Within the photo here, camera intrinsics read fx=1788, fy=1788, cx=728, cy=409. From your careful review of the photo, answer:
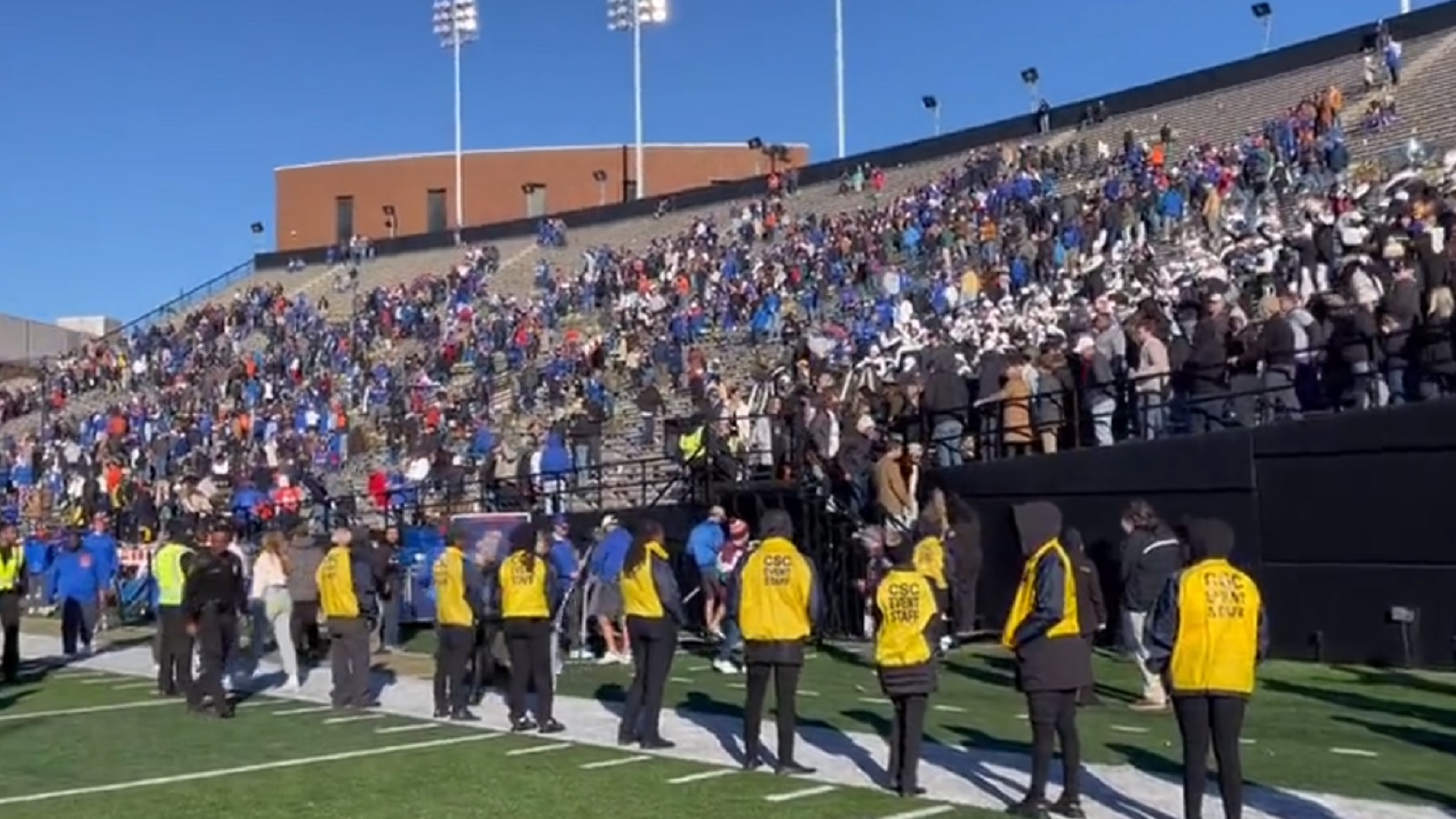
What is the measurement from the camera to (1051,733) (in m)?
9.82

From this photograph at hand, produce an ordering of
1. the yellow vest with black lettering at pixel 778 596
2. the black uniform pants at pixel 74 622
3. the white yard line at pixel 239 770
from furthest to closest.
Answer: the black uniform pants at pixel 74 622
the white yard line at pixel 239 770
the yellow vest with black lettering at pixel 778 596

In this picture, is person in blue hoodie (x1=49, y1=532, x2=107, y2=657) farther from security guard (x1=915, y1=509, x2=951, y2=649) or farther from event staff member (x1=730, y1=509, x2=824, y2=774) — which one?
event staff member (x1=730, y1=509, x2=824, y2=774)

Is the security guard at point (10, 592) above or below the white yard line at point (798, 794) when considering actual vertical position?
above

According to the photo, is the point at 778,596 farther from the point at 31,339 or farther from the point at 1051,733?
the point at 31,339

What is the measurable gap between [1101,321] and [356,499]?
16.0 metres

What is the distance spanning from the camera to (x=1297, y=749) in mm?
11992

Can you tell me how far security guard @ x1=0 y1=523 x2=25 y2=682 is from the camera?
19000mm

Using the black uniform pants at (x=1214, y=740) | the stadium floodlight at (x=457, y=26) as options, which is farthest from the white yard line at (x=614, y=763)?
the stadium floodlight at (x=457, y=26)

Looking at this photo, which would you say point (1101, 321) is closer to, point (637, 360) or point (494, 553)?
point (494, 553)

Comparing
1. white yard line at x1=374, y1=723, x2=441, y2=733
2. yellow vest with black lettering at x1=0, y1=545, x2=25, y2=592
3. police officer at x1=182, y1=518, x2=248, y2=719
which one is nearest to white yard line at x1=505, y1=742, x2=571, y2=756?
white yard line at x1=374, y1=723, x2=441, y2=733

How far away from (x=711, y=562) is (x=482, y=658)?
3.91 meters

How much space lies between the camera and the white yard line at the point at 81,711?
16219 mm

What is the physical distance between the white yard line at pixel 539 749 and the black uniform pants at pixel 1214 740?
537cm

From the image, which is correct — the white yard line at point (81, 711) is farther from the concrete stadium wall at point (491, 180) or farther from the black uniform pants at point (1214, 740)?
the concrete stadium wall at point (491, 180)
